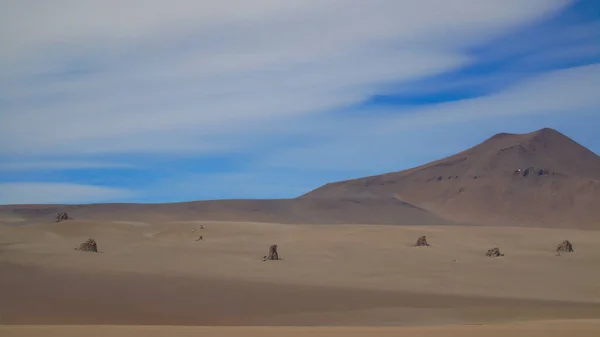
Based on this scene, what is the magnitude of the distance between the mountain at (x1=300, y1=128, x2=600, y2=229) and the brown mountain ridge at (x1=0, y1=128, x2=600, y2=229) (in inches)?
4.4

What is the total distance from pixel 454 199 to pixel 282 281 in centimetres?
7560

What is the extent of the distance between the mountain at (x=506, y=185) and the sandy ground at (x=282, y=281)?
170ft

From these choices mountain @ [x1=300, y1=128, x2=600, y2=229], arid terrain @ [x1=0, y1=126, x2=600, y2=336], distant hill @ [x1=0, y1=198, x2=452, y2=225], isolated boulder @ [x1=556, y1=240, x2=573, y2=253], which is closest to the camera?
arid terrain @ [x1=0, y1=126, x2=600, y2=336]

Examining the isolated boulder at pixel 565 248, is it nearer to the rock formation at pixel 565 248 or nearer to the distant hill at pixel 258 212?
the rock formation at pixel 565 248

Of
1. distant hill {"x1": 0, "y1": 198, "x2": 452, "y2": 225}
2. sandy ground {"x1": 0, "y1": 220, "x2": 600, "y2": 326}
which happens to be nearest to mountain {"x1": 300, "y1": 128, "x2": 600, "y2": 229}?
distant hill {"x1": 0, "y1": 198, "x2": 452, "y2": 225}

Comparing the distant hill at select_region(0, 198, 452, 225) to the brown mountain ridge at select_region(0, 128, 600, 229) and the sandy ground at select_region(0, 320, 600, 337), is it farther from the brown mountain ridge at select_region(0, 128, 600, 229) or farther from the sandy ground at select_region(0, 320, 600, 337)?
the sandy ground at select_region(0, 320, 600, 337)

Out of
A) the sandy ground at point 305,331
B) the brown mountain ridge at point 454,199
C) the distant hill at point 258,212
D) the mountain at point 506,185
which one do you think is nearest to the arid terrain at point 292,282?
the sandy ground at point 305,331

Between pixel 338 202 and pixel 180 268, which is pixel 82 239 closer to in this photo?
pixel 180 268

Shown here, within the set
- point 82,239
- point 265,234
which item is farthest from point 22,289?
point 265,234

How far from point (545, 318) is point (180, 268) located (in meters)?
9.67

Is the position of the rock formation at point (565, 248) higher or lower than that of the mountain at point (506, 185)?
lower

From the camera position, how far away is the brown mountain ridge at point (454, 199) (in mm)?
79250

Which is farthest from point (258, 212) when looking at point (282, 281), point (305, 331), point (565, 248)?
point (305, 331)

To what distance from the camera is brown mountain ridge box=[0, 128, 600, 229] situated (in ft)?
260
